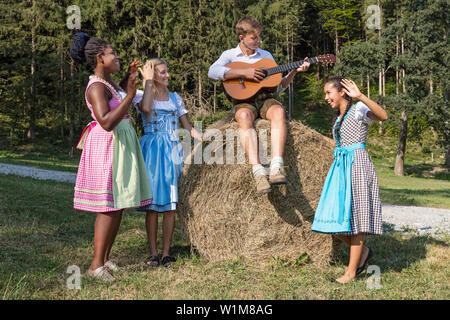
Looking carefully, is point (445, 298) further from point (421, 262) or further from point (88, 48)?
point (88, 48)

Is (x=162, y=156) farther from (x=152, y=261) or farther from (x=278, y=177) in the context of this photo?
(x=278, y=177)

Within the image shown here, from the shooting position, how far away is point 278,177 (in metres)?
3.88

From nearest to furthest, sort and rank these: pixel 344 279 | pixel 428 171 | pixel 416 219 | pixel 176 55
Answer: pixel 344 279, pixel 416 219, pixel 428 171, pixel 176 55

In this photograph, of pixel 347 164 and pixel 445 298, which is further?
pixel 347 164

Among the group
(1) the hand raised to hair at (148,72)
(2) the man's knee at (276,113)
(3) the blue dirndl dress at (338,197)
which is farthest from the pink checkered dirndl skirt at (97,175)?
(3) the blue dirndl dress at (338,197)

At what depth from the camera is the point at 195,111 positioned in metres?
20.1

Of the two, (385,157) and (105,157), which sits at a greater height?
(105,157)

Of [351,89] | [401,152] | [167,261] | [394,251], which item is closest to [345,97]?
[351,89]

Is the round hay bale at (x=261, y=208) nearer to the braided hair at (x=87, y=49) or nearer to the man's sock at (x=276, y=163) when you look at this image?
the man's sock at (x=276, y=163)

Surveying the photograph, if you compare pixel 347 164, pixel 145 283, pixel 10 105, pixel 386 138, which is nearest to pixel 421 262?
pixel 347 164

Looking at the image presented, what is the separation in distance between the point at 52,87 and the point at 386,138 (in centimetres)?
2129

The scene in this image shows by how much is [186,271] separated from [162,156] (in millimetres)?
1162

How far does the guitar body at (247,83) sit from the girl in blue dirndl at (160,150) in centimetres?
59

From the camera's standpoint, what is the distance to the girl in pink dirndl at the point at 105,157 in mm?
3568
